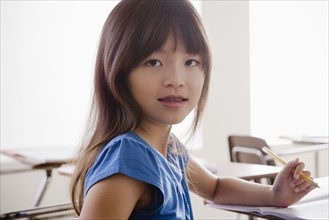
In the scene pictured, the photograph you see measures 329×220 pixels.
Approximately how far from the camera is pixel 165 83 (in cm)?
82

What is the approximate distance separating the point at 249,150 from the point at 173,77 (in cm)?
205

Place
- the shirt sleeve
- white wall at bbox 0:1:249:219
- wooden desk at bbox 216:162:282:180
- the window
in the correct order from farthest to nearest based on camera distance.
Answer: the window, white wall at bbox 0:1:249:219, wooden desk at bbox 216:162:282:180, the shirt sleeve

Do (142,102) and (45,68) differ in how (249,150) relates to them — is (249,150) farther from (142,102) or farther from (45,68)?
(142,102)

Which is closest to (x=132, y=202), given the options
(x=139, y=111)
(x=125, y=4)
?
(x=139, y=111)

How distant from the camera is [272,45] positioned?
4.71m

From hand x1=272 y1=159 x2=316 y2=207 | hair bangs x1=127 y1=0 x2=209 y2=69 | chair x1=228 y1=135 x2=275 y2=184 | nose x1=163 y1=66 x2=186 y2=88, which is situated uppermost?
hair bangs x1=127 y1=0 x2=209 y2=69

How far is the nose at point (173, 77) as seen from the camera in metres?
0.82

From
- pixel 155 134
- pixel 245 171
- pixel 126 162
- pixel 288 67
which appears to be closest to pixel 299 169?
pixel 155 134

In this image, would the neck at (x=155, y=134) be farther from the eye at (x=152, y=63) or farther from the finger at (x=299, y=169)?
the finger at (x=299, y=169)

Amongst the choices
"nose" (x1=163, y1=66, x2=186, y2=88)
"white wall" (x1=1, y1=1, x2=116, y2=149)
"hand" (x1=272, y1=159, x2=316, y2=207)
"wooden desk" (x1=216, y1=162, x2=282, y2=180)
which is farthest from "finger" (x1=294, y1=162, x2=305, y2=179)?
"white wall" (x1=1, y1=1, x2=116, y2=149)

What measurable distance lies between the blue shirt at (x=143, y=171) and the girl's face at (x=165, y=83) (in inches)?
2.4

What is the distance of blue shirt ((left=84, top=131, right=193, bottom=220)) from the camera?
763 mm

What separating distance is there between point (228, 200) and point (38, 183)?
2.39 meters

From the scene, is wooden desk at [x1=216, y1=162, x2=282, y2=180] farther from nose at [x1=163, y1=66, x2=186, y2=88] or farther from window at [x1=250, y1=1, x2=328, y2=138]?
window at [x1=250, y1=1, x2=328, y2=138]
